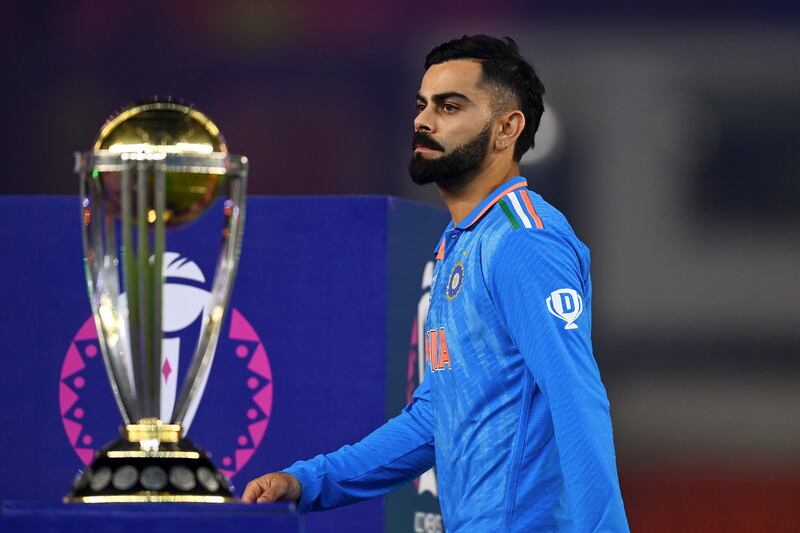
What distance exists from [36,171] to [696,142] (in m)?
1.63

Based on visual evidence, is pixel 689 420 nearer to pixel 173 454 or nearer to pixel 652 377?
pixel 652 377

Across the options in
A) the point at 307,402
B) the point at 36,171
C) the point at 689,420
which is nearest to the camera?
the point at 307,402

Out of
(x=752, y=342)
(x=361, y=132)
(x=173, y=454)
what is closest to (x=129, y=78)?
(x=361, y=132)

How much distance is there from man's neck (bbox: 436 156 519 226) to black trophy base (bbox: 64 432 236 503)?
0.64 m

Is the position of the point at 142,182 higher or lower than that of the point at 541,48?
lower

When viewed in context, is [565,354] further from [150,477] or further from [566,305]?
[150,477]

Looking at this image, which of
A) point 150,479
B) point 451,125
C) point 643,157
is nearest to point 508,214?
point 451,125

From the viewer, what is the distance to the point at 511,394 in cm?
166

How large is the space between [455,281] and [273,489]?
0.34m

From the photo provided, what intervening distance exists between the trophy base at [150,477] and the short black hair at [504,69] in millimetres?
746

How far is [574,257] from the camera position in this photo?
5.43ft

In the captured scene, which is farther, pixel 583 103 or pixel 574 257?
pixel 583 103

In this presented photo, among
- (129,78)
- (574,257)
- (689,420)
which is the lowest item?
(689,420)

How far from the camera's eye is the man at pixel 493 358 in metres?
1.56
